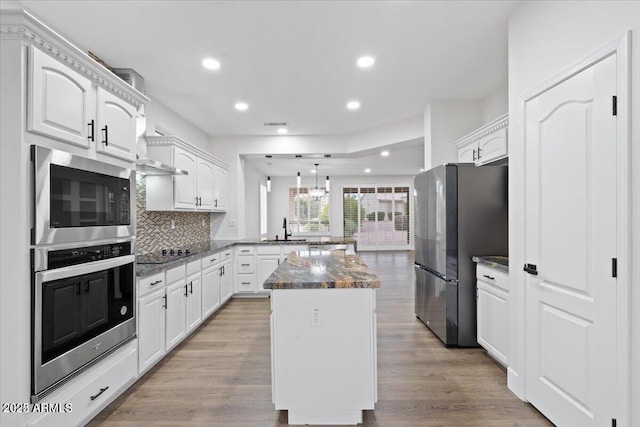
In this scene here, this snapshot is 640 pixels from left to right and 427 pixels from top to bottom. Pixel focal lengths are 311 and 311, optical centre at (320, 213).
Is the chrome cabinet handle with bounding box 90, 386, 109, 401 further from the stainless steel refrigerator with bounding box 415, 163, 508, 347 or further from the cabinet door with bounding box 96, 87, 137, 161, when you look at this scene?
the stainless steel refrigerator with bounding box 415, 163, 508, 347

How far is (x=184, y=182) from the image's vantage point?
3.89 m

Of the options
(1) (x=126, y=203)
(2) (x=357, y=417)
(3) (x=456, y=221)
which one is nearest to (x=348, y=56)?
(3) (x=456, y=221)

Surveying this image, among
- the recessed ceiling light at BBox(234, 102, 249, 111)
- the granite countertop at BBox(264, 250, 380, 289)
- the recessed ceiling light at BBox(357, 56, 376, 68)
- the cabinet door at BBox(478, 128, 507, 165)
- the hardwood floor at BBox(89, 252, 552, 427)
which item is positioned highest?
the recessed ceiling light at BBox(357, 56, 376, 68)

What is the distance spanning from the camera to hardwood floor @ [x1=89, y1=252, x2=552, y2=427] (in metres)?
2.01

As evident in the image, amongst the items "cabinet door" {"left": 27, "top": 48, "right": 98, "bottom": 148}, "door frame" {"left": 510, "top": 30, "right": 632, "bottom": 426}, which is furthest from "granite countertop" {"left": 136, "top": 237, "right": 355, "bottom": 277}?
"door frame" {"left": 510, "top": 30, "right": 632, "bottom": 426}

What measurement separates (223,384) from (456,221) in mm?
2496

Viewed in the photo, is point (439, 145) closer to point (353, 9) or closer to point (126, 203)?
point (353, 9)

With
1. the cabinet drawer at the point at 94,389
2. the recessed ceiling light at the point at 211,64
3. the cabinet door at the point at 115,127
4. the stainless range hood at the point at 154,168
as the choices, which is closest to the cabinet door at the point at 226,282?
the stainless range hood at the point at 154,168

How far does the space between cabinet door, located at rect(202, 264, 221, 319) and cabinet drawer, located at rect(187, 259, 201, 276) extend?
180 mm

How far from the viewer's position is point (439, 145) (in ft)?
13.3

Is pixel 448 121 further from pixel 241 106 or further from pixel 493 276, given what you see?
pixel 241 106

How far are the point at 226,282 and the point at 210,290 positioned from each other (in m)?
0.70

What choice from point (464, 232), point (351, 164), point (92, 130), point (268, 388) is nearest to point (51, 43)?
point (92, 130)

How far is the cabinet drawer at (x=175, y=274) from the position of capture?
2917 millimetres
